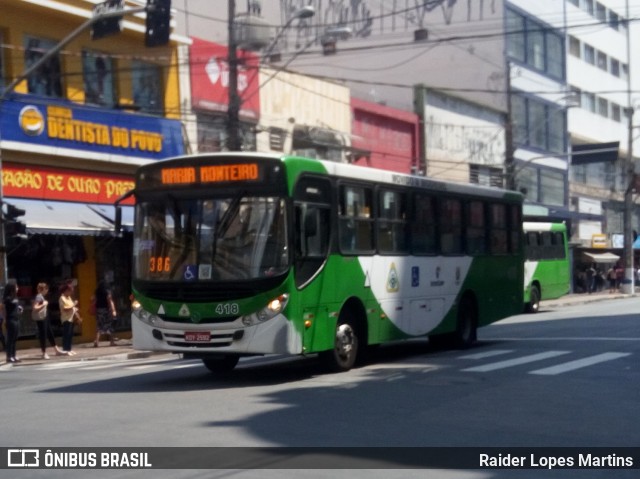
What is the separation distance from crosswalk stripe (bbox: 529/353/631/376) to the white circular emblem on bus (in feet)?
47.9

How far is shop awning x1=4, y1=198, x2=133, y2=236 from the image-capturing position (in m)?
25.2

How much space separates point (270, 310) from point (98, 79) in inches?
628

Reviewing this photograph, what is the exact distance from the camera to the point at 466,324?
69.9 ft

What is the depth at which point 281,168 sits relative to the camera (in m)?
15.2

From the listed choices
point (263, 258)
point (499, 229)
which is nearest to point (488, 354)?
point (499, 229)

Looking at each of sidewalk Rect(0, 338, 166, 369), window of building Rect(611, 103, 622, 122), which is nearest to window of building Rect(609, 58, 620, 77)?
window of building Rect(611, 103, 622, 122)

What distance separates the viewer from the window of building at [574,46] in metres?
62.9

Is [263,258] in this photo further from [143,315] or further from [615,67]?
[615,67]

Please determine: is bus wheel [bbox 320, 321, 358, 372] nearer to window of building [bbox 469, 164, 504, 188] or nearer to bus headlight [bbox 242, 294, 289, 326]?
bus headlight [bbox 242, 294, 289, 326]

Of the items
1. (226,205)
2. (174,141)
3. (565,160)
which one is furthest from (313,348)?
(565,160)

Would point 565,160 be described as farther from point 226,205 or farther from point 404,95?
point 226,205

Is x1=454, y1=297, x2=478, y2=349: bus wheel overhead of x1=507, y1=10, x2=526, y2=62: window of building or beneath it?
beneath

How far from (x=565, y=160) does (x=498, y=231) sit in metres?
40.9

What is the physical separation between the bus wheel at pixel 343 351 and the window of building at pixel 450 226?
146 inches
